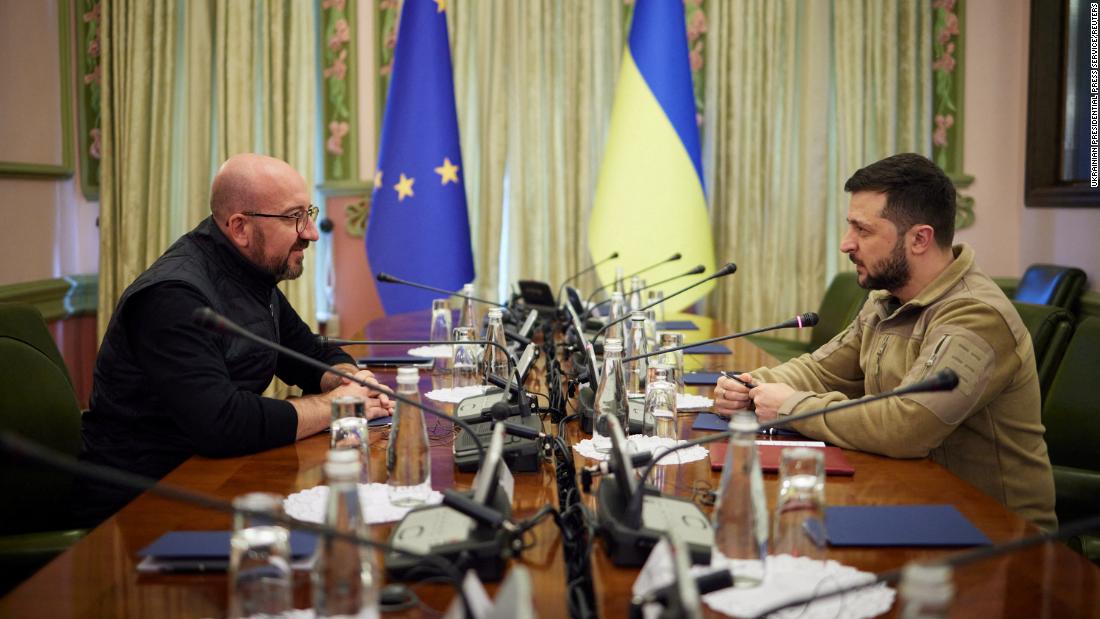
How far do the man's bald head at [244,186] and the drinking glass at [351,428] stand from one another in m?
0.98

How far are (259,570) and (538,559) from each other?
1.29 feet

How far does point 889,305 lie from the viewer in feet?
7.80

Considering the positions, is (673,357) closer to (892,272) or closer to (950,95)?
(892,272)

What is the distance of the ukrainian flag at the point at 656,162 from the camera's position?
182 inches

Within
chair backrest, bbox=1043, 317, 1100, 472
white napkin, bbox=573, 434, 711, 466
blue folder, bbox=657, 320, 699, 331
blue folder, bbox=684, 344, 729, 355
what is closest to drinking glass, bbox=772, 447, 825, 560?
white napkin, bbox=573, 434, 711, 466

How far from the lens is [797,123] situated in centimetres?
493

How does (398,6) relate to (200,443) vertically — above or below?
above

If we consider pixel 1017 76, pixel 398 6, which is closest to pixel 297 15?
pixel 398 6

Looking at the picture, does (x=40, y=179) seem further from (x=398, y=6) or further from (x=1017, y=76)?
(x=1017, y=76)

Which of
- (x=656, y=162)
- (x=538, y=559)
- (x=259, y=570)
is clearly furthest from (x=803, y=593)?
(x=656, y=162)

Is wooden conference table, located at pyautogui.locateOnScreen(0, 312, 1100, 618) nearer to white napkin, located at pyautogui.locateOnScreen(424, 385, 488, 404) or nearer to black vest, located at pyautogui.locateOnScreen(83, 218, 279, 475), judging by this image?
black vest, located at pyautogui.locateOnScreen(83, 218, 279, 475)

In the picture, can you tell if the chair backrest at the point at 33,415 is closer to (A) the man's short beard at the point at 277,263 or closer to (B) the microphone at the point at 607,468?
(A) the man's short beard at the point at 277,263

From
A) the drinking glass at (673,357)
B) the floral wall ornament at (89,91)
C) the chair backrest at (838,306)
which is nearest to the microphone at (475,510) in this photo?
the drinking glass at (673,357)

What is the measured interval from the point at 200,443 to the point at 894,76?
383 centimetres
